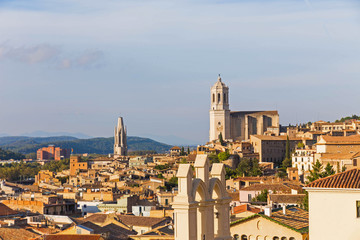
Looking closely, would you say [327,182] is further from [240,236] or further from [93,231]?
[93,231]

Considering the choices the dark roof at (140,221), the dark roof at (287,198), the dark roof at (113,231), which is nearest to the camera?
the dark roof at (113,231)

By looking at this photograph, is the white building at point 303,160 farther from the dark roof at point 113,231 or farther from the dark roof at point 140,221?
the dark roof at point 113,231

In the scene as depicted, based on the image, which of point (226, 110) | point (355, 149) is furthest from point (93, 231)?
point (226, 110)

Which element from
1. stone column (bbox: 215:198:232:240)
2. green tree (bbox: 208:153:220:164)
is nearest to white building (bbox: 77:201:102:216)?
green tree (bbox: 208:153:220:164)

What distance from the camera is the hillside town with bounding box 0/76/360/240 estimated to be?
865 cm

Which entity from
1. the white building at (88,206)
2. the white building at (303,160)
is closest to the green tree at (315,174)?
the white building at (88,206)

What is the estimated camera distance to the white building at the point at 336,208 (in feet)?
35.2

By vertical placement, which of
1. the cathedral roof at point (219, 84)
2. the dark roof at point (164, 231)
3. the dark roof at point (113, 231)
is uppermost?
the cathedral roof at point (219, 84)

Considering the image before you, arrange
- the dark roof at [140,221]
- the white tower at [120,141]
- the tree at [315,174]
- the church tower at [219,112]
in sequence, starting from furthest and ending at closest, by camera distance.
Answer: the white tower at [120,141], the church tower at [219,112], the tree at [315,174], the dark roof at [140,221]

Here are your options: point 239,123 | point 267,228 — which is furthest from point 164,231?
point 239,123

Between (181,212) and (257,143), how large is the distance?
77.4 metres

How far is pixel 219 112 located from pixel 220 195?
323 feet

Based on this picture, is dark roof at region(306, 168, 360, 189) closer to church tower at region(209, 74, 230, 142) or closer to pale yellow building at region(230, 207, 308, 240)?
pale yellow building at region(230, 207, 308, 240)

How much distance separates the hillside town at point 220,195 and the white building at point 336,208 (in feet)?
0.05
